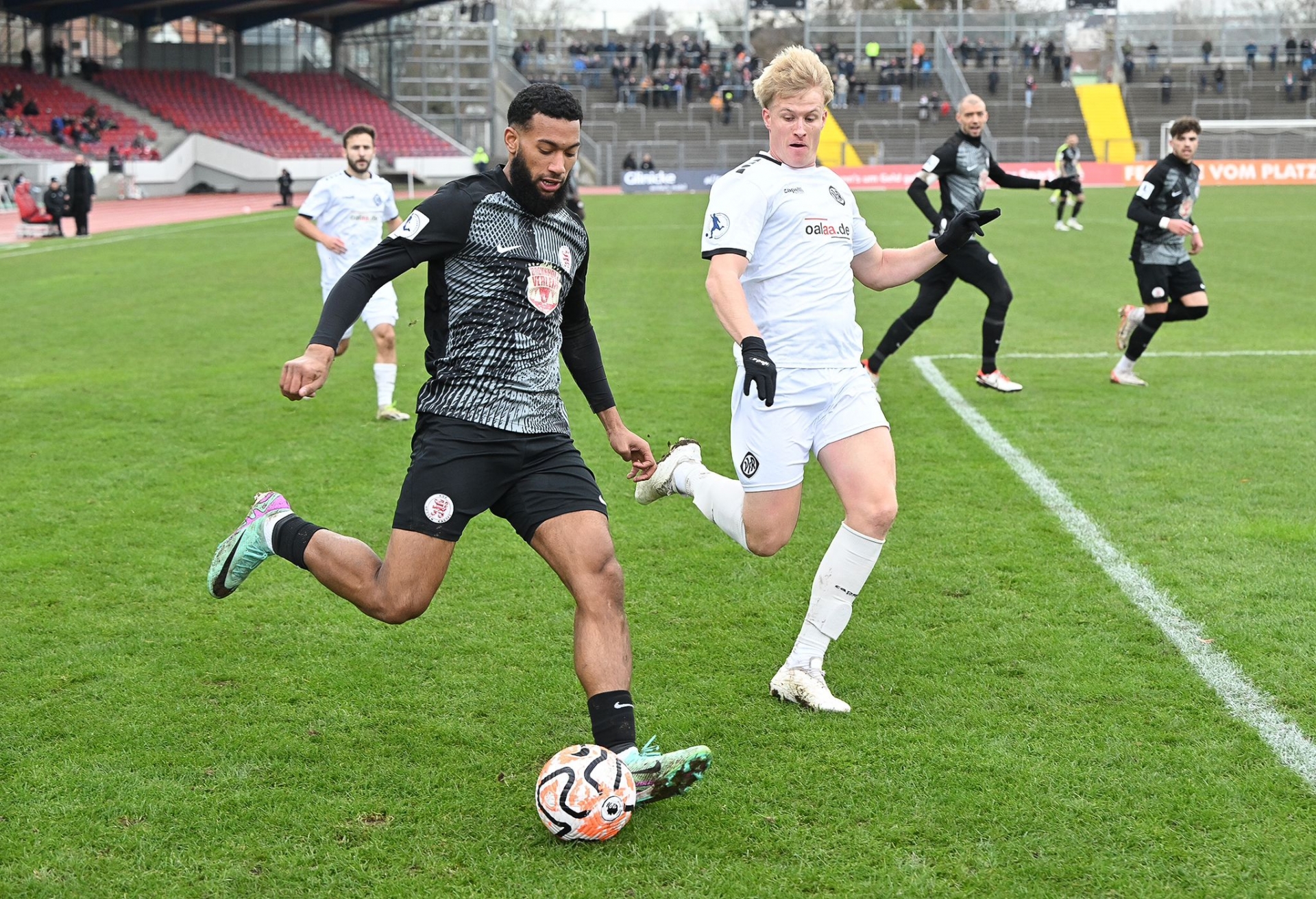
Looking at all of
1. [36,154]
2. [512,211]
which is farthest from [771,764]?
[36,154]

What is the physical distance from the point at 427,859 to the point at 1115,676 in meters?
2.72

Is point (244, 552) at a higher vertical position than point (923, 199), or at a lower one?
lower

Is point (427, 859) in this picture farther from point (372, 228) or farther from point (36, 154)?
point (36, 154)

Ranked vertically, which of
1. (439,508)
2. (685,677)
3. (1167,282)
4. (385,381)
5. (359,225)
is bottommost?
(685,677)

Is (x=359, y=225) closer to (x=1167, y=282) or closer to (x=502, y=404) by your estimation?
(x=502, y=404)

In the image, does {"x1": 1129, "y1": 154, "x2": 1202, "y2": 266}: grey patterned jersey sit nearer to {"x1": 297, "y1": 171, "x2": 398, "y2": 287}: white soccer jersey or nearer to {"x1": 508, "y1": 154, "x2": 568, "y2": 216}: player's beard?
{"x1": 297, "y1": 171, "x2": 398, "y2": 287}: white soccer jersey

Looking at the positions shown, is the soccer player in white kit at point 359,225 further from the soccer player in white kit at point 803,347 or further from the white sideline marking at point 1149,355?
the soccer player in white kit at point 803,347

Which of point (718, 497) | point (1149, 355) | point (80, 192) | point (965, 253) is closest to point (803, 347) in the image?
point (718, 497)

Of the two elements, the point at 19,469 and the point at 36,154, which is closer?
the point at 19,469

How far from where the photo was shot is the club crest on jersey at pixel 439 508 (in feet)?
13.4

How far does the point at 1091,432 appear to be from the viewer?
30.4ft

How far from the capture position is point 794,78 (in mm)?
4676

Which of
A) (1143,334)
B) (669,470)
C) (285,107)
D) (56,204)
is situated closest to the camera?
(669,470)

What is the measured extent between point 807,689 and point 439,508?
153cm
